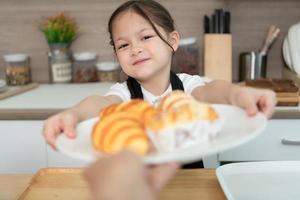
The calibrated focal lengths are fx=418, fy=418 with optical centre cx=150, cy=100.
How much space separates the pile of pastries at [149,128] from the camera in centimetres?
51

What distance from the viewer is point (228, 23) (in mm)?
1870

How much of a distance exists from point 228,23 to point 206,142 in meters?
1.40

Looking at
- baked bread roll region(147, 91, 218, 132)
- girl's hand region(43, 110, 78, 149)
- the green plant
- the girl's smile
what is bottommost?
girl's hand region(43, 110, 78, 149)

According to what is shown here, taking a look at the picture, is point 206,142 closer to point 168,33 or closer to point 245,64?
point 168,33

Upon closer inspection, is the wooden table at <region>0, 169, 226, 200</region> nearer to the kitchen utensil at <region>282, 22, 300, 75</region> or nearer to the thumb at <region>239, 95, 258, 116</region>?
the thumb at <region>239, 95, 258, 116</region>

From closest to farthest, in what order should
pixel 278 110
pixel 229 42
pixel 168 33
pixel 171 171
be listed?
pixel 171 171 → pixel 168 33 → pixel 278 110 → pixel 229 42

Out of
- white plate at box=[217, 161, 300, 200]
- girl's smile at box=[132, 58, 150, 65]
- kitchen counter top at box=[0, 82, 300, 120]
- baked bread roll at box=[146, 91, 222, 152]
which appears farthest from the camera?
kitchen counter top at box=[0, 82, 300, 120]

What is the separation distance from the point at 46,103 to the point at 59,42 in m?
0.50

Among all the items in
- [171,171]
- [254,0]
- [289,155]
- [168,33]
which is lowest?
[289,155]

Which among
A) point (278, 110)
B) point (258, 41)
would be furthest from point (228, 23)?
point (278, 110)

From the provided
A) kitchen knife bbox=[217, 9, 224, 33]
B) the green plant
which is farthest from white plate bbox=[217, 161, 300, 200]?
the green plant

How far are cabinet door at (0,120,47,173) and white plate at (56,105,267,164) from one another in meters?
0.90

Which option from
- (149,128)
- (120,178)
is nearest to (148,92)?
(149,128)

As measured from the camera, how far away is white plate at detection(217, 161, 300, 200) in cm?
78
